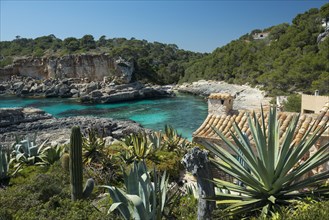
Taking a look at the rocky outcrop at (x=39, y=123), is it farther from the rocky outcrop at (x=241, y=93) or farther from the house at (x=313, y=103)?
the house at (x=313, y=103)

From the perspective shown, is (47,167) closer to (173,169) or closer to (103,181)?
(103,181)

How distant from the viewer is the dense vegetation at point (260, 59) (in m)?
25.8

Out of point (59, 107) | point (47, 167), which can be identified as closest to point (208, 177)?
point (47, 167)

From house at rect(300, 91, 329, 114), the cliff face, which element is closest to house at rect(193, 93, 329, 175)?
house at rect(300, 91, 329, 114)

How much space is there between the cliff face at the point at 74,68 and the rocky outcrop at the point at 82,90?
6.44 ft

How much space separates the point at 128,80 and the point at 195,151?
4624 centimetres

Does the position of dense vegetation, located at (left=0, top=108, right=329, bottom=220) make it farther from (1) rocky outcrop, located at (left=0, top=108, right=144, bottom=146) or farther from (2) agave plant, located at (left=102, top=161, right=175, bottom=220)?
(1) rocky outcrop, located at (left=0, top=108, right=144, bottom=146)

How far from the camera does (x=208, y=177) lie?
2.98m

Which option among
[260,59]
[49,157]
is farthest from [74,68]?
[49,157]

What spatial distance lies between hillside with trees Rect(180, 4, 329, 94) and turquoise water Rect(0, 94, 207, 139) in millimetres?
9217

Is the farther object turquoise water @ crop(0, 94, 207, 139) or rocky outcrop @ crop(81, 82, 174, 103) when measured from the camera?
rocky outcrop @ crop(81, 82, 174, 103)

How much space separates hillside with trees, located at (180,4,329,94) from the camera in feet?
82.9

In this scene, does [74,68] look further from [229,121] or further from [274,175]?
[274,175]

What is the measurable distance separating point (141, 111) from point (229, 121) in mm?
25397
